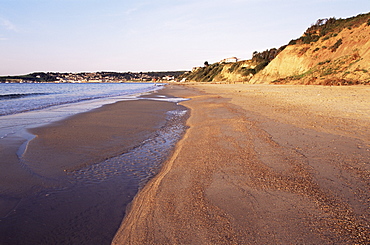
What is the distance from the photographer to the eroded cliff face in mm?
26073

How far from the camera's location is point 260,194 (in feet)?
12.3

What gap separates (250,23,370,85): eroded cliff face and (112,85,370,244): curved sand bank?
22.5 metres

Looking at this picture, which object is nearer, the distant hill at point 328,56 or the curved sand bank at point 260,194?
the curved sand bank at point 260,194

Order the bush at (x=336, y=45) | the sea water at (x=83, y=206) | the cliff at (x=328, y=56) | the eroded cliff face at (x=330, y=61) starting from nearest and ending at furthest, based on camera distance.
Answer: the sea water at (x=83, y=206), the eroded cliff face at (x=330, y=61), the cliff at (x=328, y=56), the bush at (x=336, y=45)

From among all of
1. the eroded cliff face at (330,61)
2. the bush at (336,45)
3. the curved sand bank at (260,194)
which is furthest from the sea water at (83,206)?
the bush at (336,45)

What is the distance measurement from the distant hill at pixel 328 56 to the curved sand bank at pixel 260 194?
2247cm

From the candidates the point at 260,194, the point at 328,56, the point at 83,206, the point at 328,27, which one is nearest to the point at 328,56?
the point at 328,56

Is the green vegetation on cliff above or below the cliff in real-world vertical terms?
above

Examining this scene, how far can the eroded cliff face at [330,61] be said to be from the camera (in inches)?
1027

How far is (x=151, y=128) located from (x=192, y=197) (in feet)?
20.3

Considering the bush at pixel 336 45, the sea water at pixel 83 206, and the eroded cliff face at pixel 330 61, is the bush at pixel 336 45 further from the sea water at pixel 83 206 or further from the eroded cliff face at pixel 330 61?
the sea water at pixel 83 206

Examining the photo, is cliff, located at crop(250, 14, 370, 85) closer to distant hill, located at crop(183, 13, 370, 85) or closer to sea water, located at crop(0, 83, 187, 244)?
distant hill, located at crop(183, 13, 370, 85)

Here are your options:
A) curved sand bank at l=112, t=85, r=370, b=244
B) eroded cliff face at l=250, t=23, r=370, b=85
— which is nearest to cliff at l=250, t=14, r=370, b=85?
eroded cliff face at l=250, t=23, r=370, b=85

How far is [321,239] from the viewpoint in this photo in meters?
2.60
